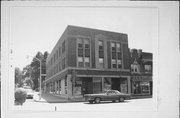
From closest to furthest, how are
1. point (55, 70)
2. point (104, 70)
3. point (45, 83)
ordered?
1. point (104, 70)
2. point (55, 70)
3. point (45, 83)

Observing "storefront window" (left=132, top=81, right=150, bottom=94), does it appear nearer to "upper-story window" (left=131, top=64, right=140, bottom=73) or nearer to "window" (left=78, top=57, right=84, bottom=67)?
"upper-story window" (left=131, top=64, right=140, bottom=73)

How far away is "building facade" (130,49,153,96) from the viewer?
9695mm

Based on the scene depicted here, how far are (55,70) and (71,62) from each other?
1314 mm

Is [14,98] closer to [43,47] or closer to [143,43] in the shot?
[43,47]

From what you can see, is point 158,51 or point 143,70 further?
point 143,70

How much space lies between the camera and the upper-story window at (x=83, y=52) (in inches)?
412

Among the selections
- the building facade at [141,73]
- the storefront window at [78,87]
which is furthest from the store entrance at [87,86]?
the building facade at [141,73]

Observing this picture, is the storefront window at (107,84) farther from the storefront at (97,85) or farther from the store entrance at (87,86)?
the store entrance at (87,86)

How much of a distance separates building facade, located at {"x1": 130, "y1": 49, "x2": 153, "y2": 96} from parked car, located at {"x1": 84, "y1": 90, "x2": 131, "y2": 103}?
27.4 inches

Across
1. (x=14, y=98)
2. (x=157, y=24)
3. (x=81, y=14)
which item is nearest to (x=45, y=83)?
(x=14, y=98)

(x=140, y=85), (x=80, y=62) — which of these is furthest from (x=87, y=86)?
(x=140, y=85)

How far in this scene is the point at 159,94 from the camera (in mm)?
8703

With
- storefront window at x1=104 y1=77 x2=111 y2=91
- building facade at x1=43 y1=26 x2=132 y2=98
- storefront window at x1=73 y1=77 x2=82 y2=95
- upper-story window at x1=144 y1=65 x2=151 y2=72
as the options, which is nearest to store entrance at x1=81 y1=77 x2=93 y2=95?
building facade at x1=43 y1=26 x2=132 y2=98

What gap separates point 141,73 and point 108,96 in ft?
6.84
